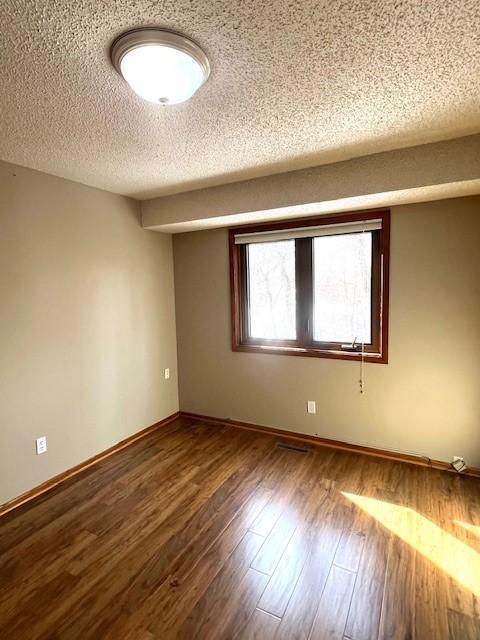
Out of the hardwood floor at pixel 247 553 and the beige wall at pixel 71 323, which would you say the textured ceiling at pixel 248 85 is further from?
the hardwood floor at pixel 247 553

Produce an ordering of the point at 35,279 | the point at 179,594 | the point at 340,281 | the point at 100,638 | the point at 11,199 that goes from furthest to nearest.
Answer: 1. the point at 340,281
2. the point at 35,279
3. the point at 11,199
4. the point at 179,594
5. the point at 100,638

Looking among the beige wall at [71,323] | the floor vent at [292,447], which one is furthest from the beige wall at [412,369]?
the beige wall at [71,323]

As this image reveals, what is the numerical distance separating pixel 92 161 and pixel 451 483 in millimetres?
3380

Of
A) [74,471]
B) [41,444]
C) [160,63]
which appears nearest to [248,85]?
[160,63]

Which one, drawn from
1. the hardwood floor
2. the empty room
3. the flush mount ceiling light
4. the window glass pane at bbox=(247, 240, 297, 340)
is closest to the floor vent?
the empty room

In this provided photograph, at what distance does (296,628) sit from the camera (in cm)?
145

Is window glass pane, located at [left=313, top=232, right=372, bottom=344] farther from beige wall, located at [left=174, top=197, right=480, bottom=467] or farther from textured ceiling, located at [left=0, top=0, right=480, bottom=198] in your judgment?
textured ceiling, located at [left=0, top=0, right=480, bottom=198]

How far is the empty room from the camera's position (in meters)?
1.32

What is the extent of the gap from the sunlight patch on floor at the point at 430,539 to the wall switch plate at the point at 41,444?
7.25 feet

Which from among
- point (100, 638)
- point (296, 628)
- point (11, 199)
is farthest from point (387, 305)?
point (11, 199)

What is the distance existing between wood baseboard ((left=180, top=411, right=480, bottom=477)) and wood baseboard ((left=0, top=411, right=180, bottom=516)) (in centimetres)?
52

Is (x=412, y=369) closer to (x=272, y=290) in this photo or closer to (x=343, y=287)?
(x=343, y=287)

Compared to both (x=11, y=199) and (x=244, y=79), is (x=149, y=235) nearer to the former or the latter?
(x=11, y=199)

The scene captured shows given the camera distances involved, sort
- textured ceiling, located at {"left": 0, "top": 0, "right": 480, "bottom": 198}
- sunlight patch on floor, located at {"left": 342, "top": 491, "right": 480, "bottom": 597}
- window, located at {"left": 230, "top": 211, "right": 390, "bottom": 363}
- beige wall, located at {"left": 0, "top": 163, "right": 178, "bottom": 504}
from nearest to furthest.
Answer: textured ceiling, located at {"left": 0, "top": 0, "right": 480, "bottom": 198} → sunlight patch on floor, located at {"left": 342, "top": 491, "right": 480, "bottom": 597} → beige wall, located at {"left": 0, "top": 163, "right": 178, "bottom": 504} → window, located at {"left": 230, "top": 211, "right": 390, "bottom": 363}
